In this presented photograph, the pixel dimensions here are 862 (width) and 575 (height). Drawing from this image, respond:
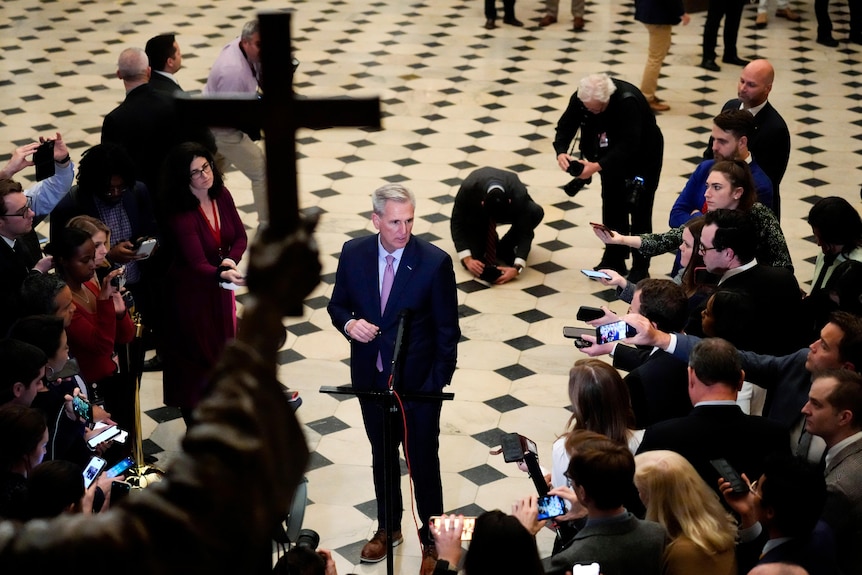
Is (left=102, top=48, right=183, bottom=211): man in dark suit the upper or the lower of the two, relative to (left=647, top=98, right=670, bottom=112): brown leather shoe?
upper

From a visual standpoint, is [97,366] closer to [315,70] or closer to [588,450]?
[588,450]

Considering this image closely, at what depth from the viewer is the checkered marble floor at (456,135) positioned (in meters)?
6.95

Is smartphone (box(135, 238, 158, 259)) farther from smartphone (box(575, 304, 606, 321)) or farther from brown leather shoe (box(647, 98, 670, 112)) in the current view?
brown leather shoe (box(647, 98, 670, 112))

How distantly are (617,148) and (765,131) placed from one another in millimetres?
1085

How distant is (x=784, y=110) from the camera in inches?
506

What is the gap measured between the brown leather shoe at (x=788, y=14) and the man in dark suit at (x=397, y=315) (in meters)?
13.3

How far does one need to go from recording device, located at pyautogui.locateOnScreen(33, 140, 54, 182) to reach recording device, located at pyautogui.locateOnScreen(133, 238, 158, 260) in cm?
101

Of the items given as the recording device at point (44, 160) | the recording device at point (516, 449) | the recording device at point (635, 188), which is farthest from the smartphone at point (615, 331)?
the recording device at point (44, 160)

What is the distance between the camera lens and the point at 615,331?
17.4 ft

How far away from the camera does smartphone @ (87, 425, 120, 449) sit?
5059 mm

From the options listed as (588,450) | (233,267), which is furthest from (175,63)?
(588,450)

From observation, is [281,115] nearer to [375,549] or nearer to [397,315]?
[397,315]

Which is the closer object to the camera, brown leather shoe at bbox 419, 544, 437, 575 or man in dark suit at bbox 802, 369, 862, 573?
man in dark suit at bbox 802, 369, 862, 573

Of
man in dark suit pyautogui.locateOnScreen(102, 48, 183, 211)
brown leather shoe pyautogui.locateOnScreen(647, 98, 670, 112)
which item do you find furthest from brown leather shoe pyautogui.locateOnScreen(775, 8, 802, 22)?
man in dark suit pyautogui.locateOnScreen(102, 48, 183, 211)
